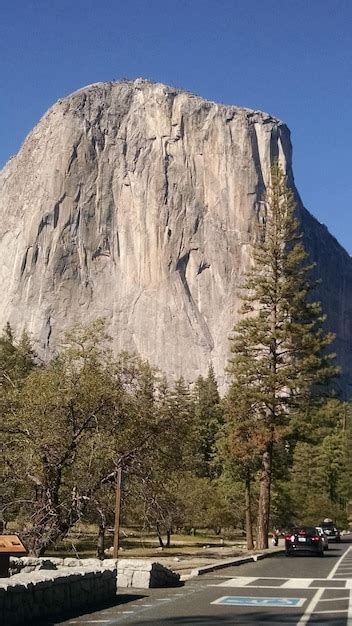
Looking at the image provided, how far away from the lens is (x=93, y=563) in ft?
53.7

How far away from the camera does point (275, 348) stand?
35781mm

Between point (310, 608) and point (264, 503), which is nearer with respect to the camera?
point (310, 608)

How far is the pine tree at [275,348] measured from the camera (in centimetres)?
3412

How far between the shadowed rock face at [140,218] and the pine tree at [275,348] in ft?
251

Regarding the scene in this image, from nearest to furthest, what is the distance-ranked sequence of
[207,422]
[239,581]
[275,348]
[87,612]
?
[87,612]
[239,581]
[275,348]
[207,422]

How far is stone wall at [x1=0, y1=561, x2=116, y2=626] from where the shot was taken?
10.0 meters

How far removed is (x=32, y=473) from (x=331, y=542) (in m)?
26.6

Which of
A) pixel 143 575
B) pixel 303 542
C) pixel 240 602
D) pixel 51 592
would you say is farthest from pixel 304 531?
pixel 51 592

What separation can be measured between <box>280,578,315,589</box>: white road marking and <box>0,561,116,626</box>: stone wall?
403 cm

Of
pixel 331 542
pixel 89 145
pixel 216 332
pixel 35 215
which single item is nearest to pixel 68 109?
pixel 89 145

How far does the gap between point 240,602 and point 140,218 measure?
11136cm

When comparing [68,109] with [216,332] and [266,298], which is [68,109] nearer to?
[216,332]

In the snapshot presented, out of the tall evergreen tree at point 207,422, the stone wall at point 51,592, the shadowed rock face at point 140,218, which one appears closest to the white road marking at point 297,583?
the stone wall at point 51,592

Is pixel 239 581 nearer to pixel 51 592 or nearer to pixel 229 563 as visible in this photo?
pixel 229 563
